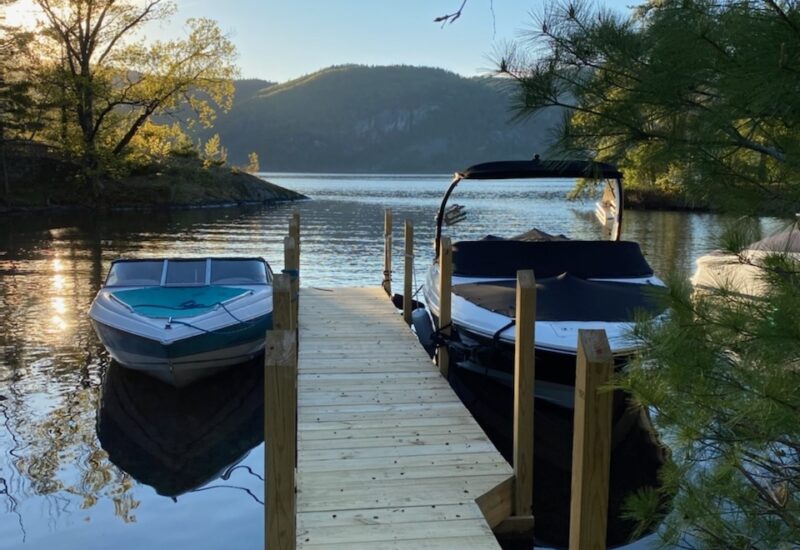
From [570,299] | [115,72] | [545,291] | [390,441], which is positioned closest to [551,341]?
[570,299]

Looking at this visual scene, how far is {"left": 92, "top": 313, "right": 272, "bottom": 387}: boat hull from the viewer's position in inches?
329

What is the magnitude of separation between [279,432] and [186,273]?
7530mm

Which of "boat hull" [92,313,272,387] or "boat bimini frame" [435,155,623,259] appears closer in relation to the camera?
"boat hull" [92,313,272,387]

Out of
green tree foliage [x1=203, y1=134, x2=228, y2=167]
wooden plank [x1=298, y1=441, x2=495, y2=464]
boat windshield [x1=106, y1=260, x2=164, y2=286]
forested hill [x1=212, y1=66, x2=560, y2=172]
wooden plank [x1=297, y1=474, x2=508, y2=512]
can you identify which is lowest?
wooden plank [x1=297, y1=474, x2=508, y2=512]

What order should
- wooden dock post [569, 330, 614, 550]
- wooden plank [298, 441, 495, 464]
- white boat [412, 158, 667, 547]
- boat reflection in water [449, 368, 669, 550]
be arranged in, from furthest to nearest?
white boat [412, 158, 667, 547], boat reflection in water [449, 368, 669, 550], wooden plank [298, 441, 495, 464], wooden dock post [569, 330, 614, 550]

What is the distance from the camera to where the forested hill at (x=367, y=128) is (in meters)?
159

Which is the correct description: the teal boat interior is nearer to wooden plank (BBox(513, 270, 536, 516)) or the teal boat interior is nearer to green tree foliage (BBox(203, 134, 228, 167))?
wooden plank (BBox(513, 270, 536, 516))

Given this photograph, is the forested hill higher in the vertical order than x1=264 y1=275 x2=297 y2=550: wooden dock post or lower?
higher

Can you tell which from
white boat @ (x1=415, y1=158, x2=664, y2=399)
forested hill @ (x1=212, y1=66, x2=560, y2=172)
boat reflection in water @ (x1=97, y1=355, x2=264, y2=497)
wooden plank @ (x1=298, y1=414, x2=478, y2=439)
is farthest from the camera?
forested hill @ (x1=212, y1=66, x2=560, y2=172)

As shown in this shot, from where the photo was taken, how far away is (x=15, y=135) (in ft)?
119

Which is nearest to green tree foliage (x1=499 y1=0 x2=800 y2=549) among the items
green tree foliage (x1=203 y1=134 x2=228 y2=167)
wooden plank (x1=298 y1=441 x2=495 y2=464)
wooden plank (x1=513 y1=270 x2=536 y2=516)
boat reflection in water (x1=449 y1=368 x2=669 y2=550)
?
wooden plank (x1=513 y1=270 x2=536 y2=516)

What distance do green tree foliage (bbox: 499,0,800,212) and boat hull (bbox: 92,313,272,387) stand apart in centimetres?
620

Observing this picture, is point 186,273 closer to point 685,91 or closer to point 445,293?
point 445,293

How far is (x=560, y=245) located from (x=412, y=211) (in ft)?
109
